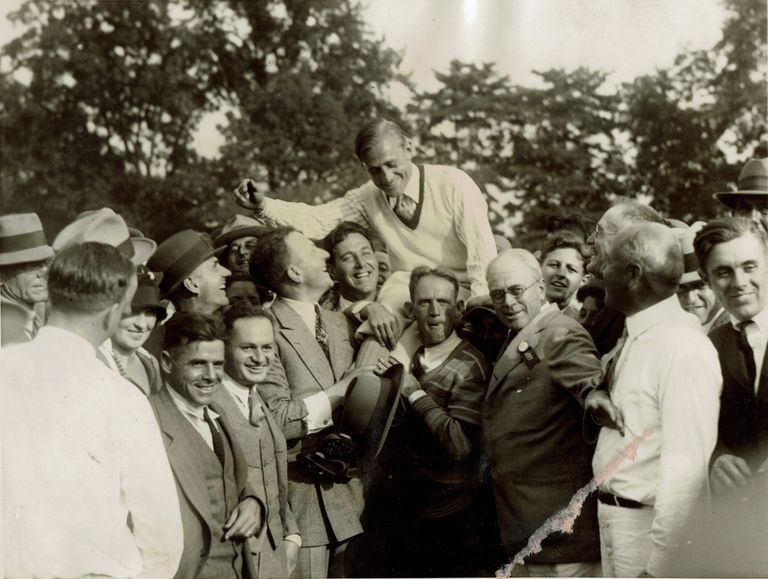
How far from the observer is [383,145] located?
4949 mm

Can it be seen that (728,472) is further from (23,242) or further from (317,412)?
(23,242)

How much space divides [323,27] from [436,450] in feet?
6.63

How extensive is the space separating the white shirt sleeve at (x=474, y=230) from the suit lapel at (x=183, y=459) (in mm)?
1405

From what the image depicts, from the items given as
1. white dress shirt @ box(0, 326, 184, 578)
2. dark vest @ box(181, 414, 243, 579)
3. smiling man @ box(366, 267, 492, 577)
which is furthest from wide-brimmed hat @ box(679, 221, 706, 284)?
white dress shirt @ box(0, 326, 184, 578)

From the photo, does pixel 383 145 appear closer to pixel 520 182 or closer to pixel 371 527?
pixel 520 182

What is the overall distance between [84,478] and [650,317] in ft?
8.13

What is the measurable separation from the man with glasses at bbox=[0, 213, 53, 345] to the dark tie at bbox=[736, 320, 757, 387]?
3047mm

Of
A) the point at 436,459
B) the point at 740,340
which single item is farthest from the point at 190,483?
the point at 740,340

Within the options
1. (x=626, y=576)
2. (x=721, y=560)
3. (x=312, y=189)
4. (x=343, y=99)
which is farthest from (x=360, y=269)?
(x=721, y=560)

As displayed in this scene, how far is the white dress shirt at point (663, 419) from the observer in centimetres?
459

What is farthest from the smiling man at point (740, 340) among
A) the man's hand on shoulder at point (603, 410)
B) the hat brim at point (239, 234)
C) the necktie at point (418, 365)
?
the hat brim at point (239, 234)

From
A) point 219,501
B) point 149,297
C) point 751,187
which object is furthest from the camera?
point 751,187

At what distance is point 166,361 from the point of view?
182 inches

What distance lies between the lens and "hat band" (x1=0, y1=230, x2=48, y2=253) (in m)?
4.82
